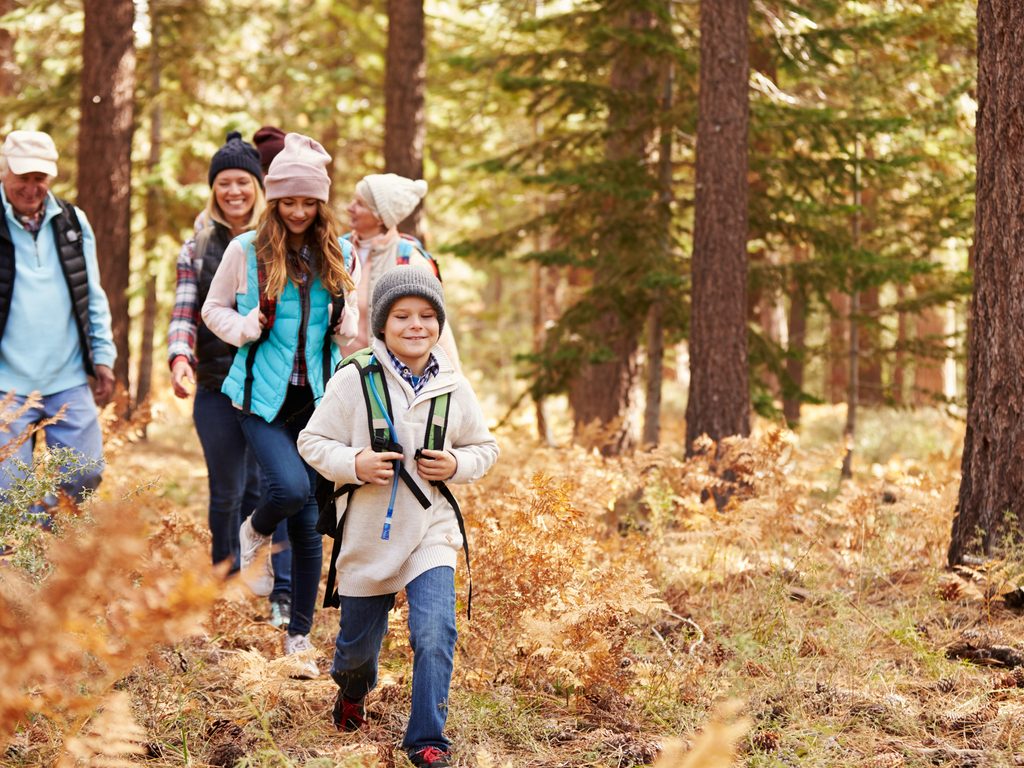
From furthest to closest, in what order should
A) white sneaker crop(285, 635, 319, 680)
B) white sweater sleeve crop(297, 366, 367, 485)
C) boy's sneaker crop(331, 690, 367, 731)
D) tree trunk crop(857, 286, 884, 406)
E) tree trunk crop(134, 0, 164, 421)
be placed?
1. tree trunk crop(134, 0, 164, 421)
2. tree trunk crop(857, 286, 884, 406)
3. white sneaker crop(285, 635, 319, 680)
4. boy's sneaker crop(331, 690, 367, 731)
5. white sweater sleeve crop(297, 366, 367, 485)

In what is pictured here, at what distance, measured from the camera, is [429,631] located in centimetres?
394

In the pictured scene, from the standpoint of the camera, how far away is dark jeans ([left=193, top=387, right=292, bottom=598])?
19.7 ft

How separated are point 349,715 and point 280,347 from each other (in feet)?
6.08

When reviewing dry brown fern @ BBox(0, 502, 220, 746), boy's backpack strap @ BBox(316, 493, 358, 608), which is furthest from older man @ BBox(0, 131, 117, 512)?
dry brown fern @ BBox(0, 502, 220, 746)

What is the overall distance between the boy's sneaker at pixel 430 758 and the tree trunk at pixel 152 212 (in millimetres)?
12809

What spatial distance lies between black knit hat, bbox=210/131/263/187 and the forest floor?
2.03 meters

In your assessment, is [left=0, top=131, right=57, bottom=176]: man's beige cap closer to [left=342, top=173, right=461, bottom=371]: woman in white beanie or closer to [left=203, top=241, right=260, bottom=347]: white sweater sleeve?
[left=203, top=241, right=260, bottom=347]: white sweater sleeve

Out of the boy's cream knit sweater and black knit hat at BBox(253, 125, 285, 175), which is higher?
black knit hat at BBox(253, 125, 285, 175)

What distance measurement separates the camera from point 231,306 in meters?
5.49

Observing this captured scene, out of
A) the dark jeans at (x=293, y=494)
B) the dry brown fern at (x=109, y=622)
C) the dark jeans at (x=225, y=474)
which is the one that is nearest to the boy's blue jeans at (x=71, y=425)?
the dark jeans at (x=225, y=474)

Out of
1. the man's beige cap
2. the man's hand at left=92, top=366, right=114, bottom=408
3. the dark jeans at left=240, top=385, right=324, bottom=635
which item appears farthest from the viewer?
the man's hand at left=92, top=366, right=114, bottom=408

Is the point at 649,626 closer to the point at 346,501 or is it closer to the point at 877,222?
the point at 346,501

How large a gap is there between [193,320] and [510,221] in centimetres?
1852

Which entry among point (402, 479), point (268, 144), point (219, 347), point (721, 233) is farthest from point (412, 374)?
point (721, 233)
